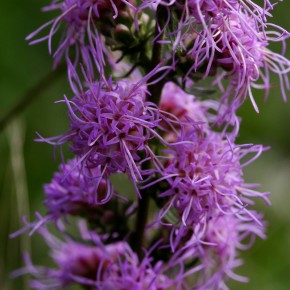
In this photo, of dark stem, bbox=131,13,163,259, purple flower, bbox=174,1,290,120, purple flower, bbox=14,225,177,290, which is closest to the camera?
purple flower, bbox=174,1,290,120

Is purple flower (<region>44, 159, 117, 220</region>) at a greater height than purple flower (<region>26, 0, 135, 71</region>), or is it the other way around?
purple flower (<region>26, 0, 135, 71</region>)

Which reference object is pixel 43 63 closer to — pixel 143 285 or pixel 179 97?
pixel 179 97

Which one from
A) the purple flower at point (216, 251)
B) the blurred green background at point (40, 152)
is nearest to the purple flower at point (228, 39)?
the purple flower at point (216, 251)

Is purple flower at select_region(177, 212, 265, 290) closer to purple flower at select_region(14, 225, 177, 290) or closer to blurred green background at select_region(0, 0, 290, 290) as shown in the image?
purple flower at select_region(14, 225, 177, 290)

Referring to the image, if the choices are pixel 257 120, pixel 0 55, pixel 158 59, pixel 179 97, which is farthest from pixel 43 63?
pixel 158 59

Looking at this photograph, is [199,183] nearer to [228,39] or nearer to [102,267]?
[228,39]

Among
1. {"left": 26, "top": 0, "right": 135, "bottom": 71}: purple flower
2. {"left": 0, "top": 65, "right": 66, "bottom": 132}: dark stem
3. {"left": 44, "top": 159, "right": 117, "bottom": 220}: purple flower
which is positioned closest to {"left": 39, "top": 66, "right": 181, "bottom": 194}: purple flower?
{"left": 26, "top": 0, "right": 135, "bottom": 71}: purple flower

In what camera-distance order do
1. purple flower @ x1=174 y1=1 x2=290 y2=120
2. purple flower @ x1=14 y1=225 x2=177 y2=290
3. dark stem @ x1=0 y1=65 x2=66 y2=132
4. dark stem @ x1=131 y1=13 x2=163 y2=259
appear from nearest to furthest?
purple flower @ x1=174 y1=1 x2=290 y2=120 → dark stem @ x1=131 y1=13 x2=163 y2=259 → purple flower @ x1=14 y1=225 x2=177 y2=290 → dark stem @ x1=0 y1=65 x2=66 y2=132
